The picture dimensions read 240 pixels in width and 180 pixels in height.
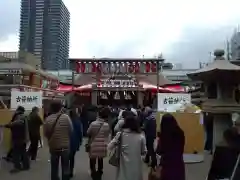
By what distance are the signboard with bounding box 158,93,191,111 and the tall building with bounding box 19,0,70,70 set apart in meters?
49.4

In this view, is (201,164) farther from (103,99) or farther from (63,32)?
(63,32)

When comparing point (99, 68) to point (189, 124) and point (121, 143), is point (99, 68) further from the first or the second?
point (121, 143)

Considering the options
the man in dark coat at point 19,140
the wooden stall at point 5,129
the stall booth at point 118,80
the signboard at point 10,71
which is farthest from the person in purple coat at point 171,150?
the stall booth at point 118,80

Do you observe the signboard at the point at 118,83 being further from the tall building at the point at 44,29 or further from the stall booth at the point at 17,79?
the tall building at the point at 44,29

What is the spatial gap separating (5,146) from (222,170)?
8.39 meters

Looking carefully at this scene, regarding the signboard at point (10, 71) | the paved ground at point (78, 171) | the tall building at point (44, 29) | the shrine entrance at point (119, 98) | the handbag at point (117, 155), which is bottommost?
the paved ground at point (78, 171)

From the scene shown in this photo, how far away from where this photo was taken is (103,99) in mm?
29781

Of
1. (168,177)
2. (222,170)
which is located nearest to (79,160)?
(168,177)

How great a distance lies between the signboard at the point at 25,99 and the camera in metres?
11.8

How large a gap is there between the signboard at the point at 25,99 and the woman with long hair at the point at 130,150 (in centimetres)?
667

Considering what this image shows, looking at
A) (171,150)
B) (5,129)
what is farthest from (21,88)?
(171,150)

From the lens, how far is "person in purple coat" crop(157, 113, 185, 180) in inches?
198

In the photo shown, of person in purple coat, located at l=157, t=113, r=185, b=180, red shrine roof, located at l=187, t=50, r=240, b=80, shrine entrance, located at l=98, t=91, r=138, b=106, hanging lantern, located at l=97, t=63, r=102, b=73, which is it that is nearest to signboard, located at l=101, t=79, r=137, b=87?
shrine entrance, located at l=98, t=91, r=138, b=106

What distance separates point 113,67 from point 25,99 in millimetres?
19214
